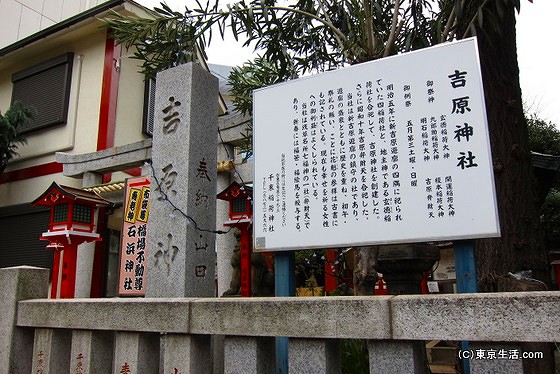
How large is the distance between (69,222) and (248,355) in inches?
239

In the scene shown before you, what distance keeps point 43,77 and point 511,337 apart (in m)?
13.0

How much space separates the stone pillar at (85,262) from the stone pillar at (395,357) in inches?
334

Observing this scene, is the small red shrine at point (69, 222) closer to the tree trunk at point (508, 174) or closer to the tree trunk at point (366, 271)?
the tree trunk at point (366, 271)

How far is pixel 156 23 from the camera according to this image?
644cm

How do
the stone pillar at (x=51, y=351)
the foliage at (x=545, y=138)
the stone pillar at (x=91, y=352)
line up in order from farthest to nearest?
the foliage at (x=545, y=138) → the stone pillar at (x=51, y=351) → the stone pillar at (x=91, y=352)

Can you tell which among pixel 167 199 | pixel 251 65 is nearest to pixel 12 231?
pixel 251 65

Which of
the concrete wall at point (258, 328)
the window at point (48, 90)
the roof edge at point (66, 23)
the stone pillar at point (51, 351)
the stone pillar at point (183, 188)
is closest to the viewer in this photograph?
the concrete wall at point (258, 328)

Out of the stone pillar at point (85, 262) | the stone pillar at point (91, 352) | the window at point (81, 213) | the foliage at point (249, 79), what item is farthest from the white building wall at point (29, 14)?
the stone pillar at point (91, 352)

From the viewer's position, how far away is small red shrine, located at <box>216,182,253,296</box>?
6.92 m

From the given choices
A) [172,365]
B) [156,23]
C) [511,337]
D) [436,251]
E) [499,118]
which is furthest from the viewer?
[156,23]

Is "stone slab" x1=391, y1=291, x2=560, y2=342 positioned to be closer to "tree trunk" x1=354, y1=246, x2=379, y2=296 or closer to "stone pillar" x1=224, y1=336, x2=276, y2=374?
"stone pillar" x1=224, y1=336, x2=276, y2=374

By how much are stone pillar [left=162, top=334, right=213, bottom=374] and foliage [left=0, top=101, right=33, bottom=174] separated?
32.2 feet

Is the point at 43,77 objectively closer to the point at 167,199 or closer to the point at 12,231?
the point at 12,231

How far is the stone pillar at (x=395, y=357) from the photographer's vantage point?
243 cm
